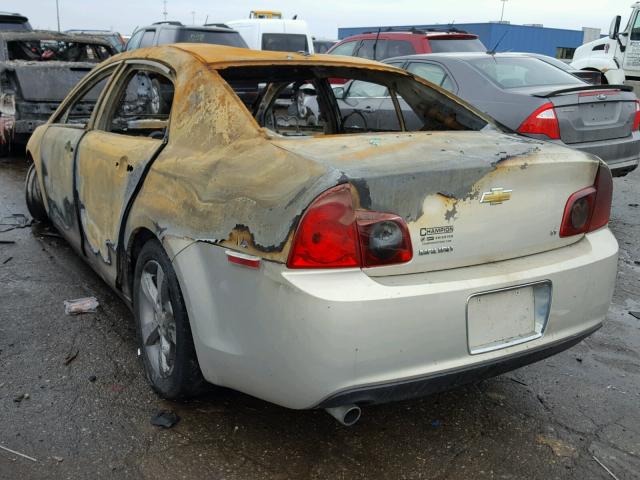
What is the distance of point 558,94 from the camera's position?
229 inches

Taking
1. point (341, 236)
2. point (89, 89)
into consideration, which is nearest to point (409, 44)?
point (89, 89)

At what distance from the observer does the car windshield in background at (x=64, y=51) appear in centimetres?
984

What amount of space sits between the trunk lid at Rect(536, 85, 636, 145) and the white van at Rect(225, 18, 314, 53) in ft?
25.8

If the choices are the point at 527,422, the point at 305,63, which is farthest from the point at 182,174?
the point at 527,422

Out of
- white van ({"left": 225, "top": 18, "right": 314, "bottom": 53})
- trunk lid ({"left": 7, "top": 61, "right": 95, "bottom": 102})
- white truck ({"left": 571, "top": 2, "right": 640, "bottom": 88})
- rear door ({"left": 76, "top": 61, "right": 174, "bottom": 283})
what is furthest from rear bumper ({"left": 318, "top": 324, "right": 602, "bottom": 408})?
white truck ({"left": 571, "top": 2, "right": 640, "bottom": 88})

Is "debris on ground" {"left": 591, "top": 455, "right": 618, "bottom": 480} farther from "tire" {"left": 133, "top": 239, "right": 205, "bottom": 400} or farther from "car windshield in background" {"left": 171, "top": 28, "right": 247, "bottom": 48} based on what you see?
"car windshield in background" {"left": 171, "top": 28, "right": 247, "bottom": 48}

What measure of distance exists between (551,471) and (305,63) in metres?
2.21

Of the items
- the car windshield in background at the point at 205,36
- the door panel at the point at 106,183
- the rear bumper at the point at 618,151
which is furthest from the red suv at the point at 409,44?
the door panel at the point at 106,183

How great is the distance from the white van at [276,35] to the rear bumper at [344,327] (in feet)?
36.9

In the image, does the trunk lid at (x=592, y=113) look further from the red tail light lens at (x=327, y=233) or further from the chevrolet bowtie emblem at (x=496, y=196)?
the red tail light lens at (x=327, y=233)

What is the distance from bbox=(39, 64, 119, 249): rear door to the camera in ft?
13.0

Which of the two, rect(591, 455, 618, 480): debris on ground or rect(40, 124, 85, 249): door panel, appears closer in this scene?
rect(591, 455, 618, 480): debris on ground

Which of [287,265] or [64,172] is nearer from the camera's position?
[287,265]

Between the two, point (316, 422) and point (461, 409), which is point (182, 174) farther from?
point (461, 409)
